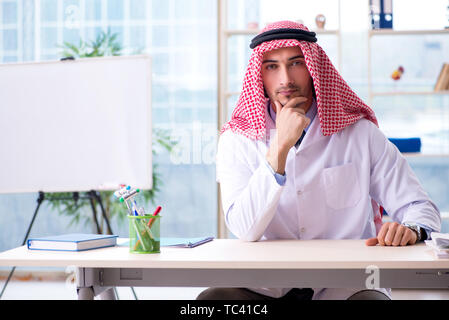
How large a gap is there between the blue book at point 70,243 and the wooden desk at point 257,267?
0.04 meters

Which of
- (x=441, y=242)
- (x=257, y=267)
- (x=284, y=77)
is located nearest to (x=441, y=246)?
(x=441, y=242)

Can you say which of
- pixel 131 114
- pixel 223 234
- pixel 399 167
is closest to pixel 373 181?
pixel 399 167

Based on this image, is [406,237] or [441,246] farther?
[406,237]

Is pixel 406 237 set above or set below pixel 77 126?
below

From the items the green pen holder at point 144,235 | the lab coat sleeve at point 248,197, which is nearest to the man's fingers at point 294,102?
the lab coat sleeve at point 248,197

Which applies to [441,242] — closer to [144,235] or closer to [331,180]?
[331,180]

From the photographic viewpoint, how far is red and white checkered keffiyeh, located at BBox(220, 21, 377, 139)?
203cm

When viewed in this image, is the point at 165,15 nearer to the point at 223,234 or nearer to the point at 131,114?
the point at 131,114

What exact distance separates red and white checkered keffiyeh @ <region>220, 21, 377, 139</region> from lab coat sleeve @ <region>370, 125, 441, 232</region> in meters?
0.12

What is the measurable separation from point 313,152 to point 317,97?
0.69ft

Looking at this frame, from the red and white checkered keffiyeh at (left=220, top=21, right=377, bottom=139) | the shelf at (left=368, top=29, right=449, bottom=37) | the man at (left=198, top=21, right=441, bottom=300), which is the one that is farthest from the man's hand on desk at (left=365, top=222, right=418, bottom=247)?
the shelf at (left=368, top=29, right=449, bottom=37)

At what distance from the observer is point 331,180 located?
6.64 feet

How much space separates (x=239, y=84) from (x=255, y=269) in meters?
3.25

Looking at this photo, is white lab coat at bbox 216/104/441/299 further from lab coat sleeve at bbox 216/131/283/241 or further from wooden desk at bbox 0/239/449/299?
wooden desk at bbox 0/239/449/299
